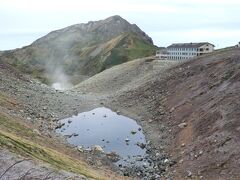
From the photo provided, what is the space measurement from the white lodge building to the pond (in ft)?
178

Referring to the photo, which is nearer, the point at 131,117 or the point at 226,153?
the point at 226,153

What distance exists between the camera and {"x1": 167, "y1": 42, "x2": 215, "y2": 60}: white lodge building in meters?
122

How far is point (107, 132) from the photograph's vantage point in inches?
2377

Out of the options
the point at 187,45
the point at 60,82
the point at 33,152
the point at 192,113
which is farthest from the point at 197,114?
the point at 60,82

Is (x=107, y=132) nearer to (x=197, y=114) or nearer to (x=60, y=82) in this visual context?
(x=197, y=114)

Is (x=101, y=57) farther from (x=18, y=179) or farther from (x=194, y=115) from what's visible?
(x=18, y=179)

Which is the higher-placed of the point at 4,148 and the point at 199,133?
Result: the point at 4,148

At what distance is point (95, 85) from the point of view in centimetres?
10831

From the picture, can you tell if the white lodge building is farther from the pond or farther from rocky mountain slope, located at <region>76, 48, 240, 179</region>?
the pond

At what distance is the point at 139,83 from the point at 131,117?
25596 mm

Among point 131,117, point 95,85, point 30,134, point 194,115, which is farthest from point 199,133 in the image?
point 95,85

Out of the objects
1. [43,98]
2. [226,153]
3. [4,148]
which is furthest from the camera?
[43,98]

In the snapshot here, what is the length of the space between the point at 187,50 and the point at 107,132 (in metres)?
70.3

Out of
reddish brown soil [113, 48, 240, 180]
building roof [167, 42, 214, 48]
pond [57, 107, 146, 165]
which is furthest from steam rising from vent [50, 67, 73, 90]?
pond [57, 107, 146, 165]
